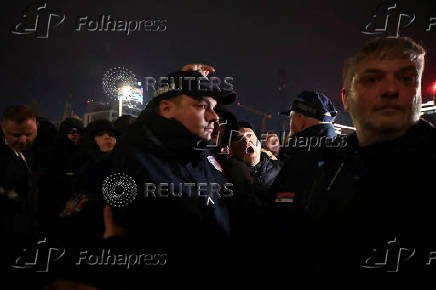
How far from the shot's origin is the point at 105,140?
5.05 meters

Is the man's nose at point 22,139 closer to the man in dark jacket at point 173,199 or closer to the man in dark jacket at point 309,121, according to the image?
the man in dark jacket at point 173,199

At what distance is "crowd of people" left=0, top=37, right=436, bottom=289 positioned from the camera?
1816 mm

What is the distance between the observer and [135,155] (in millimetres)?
2275

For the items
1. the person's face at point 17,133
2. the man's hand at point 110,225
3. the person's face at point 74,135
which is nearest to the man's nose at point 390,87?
the man's hand at point 110,225

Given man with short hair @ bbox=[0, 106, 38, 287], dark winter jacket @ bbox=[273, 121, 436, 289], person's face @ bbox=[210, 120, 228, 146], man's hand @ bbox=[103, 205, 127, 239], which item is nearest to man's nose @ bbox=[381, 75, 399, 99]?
dark winter jacket @ bbox=[273, 121, 436, 289]

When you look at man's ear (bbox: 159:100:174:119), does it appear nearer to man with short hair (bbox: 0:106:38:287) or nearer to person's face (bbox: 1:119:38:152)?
man with short hair (bbox: 0:106:38:287)

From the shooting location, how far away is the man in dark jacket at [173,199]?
2.13m

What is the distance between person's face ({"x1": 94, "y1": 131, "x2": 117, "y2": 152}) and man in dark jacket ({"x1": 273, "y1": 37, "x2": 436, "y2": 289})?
3506mm

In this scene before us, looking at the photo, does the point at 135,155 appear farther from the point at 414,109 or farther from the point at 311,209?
the point at 414,109

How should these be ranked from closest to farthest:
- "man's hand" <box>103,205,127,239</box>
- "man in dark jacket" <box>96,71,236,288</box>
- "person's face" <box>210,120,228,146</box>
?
"man's hand" <box>103,205,127,239</box> < "man in dark jacket" <box>96,71,236,288</box> < "person's face" <box>210,120,228,146</box>

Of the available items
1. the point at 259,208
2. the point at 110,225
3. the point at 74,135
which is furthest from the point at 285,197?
the point at 74,135

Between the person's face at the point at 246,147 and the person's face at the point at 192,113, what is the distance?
5.17ft

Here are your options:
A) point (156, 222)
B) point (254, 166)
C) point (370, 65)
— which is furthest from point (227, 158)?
point (370, 65)

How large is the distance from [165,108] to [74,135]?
397 centimetres
